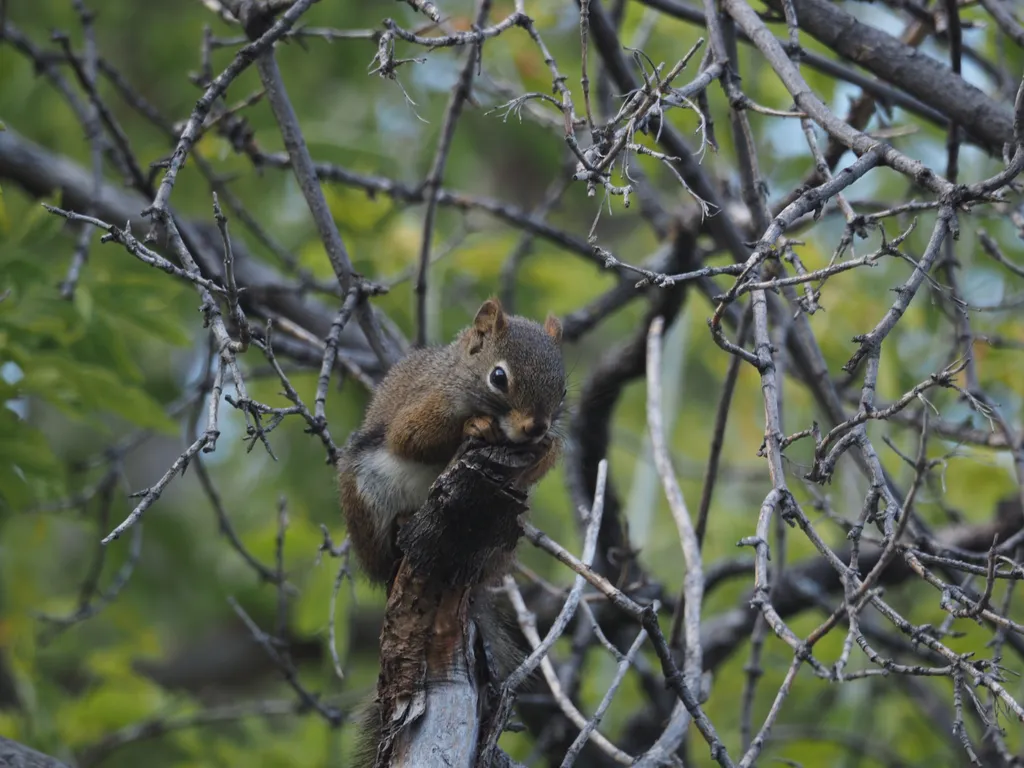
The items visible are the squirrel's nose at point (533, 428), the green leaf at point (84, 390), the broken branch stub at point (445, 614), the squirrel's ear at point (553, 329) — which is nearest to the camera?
the broken branch stub at point (445, 614)

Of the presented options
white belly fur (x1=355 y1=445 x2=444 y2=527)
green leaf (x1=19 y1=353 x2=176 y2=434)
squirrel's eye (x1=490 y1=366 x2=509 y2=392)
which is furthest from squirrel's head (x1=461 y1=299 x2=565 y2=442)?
green leaf (x1=19 y1=353 x2=176 y2=434)

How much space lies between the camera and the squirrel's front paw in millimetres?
2996

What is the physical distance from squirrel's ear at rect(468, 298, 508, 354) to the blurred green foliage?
30 centimetres

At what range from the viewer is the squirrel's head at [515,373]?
118 inches

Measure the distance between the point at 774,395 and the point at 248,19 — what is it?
1.80 metres

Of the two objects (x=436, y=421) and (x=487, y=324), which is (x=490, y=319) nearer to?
(x=487, y=324)

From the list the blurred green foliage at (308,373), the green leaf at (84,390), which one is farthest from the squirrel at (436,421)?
the green leaf at (84,390)

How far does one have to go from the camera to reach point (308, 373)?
16.0 ft

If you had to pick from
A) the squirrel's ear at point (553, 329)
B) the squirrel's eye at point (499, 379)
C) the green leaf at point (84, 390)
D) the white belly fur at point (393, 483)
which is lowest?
the white belly fur at point (393, 483)

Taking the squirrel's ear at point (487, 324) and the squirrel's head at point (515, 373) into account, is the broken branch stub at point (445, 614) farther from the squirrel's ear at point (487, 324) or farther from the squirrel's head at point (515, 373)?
the squirrel's ear at point (487, 324)

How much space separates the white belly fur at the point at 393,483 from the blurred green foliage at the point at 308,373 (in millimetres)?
512

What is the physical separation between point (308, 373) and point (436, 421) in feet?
5.99

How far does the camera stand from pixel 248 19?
307cm

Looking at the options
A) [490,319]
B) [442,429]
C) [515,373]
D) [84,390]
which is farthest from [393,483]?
[84,390]
